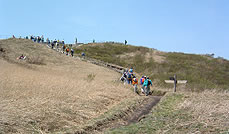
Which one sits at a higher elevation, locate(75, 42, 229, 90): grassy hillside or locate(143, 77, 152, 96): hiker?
locate(75, 42, 229, 90): grassy hillside

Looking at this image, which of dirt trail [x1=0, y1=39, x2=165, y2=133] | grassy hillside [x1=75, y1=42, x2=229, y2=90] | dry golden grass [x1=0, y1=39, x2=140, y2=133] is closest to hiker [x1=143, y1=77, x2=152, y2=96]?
dirt trail [x1=0, y1=39, x2=165, y2=133]

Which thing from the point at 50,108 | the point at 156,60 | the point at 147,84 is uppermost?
the point at 156,60

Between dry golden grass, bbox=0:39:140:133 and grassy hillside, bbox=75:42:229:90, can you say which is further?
grassy hillside, bbox=75:42:229:90

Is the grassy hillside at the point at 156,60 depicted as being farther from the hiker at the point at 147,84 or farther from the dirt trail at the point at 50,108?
the dirt trail at the point at 50,108

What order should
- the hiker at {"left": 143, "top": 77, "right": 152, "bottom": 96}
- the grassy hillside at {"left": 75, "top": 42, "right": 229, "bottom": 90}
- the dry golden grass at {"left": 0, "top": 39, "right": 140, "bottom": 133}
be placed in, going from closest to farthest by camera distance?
the dry golden grass at {"left": 0, "top": 39, "right": 140, "bottom": 133} < the hiker at {"left": 143, "top": 77, "right": 152, "bottom": 96} < the grassy hillside at {"left": 75, "top": 42, "right": 229, "bottom": 90}

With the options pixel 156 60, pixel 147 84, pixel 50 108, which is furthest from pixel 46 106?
pixel 156 60

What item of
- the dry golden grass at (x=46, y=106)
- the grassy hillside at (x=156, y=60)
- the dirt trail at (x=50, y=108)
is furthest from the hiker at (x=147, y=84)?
the grassy hillside at (x=156, y=60)

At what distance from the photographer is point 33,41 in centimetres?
5841

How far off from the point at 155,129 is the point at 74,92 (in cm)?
634

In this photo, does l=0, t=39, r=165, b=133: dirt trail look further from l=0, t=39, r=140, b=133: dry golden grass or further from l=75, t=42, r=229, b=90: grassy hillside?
l=75, t=42, r=229, b=90: grassy hillside

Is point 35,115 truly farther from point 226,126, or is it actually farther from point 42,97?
point 226,126

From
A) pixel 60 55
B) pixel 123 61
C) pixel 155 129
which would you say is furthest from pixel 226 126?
pixel 123 61

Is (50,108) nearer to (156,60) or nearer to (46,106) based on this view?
(46,106)

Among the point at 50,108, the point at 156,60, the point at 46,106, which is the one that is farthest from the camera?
the point at 156,60
